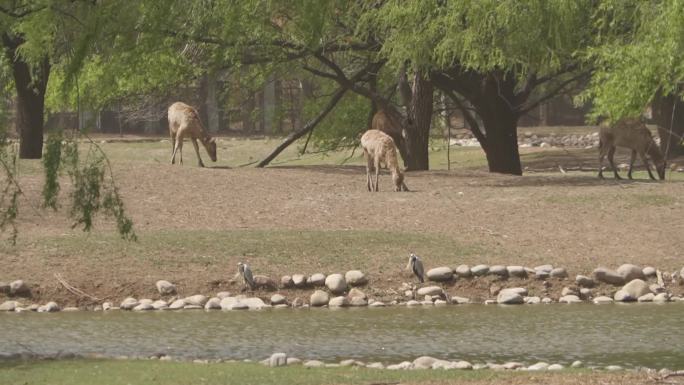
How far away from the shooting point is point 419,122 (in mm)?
31312

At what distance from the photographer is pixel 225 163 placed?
43719 mm

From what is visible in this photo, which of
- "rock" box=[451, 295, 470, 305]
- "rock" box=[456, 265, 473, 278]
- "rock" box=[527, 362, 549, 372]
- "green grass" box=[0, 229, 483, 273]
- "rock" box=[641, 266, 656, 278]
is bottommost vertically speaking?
"rock" box=[451, 295, 470, 305]

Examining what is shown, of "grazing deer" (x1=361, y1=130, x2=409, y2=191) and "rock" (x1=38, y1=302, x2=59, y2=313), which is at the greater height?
"grazing deer" (x1=361, y1=130, x2=409, y2=191)

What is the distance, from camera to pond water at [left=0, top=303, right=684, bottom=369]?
14531mm

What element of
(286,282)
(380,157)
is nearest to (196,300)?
(286,282)

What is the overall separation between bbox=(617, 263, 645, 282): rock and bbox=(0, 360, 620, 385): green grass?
7.13 meters

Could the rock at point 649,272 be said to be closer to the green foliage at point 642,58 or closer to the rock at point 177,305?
the green foliage at point 642,58

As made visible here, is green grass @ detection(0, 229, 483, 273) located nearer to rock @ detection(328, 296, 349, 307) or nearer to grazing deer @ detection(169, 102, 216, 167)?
rock @ detection(328, 296, 349, 307)

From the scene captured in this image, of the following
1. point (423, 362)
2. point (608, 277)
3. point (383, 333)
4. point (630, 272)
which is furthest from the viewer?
point (630, 272)

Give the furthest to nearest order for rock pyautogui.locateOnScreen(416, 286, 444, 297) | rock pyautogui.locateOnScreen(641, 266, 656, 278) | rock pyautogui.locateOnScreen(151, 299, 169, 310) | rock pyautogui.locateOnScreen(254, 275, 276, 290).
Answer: rock pyautogui.locateOnScreen(641, 266, 656, 278) → rock pyautogui.locateOnScreen(254, 275, 276, 290) → rock pyautogui.locateOnScreen(416, 286, 444, 297) → rock pyautogui.locateOnScreen(151, 299, 169, 310)

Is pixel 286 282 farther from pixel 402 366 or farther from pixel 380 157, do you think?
pixel 380 157

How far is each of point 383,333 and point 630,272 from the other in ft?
16.3

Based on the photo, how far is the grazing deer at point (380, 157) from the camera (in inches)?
1006

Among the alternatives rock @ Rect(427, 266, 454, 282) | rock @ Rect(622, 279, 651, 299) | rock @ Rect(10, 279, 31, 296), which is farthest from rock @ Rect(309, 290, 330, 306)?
rock @ Rect(622, 279, 651, 299)
